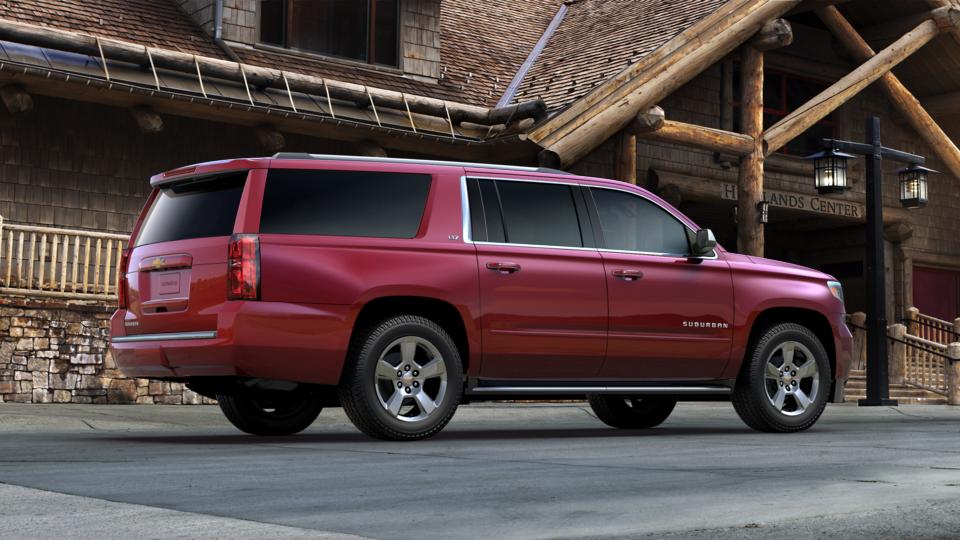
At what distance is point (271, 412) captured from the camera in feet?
33.3

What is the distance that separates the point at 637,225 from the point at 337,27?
10255 millimetres

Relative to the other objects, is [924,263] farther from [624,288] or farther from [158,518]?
[158,518]

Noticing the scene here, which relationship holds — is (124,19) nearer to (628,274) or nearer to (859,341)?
(628,274)

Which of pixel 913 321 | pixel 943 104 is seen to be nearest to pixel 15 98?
pixel 913 321

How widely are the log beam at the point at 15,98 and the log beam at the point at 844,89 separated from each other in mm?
10357

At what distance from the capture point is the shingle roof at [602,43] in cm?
1823

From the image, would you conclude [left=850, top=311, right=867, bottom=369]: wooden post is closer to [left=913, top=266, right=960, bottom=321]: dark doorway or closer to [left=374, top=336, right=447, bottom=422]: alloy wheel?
[left=913, top=266, right=960, bottom=321]: dark doorway

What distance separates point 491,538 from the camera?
4645 millimetres

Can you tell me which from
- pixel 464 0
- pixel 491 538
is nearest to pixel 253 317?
pixel 491 538

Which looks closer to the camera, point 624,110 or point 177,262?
point 177,262

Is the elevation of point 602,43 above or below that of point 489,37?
below

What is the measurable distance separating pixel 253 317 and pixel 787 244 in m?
19.4

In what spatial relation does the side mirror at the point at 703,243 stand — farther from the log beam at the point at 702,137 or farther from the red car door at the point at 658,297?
the log beam at the point at 702,137

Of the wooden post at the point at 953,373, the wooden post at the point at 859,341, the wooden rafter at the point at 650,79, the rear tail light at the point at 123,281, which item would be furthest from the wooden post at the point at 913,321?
the rear tail light at the point at 123,281
